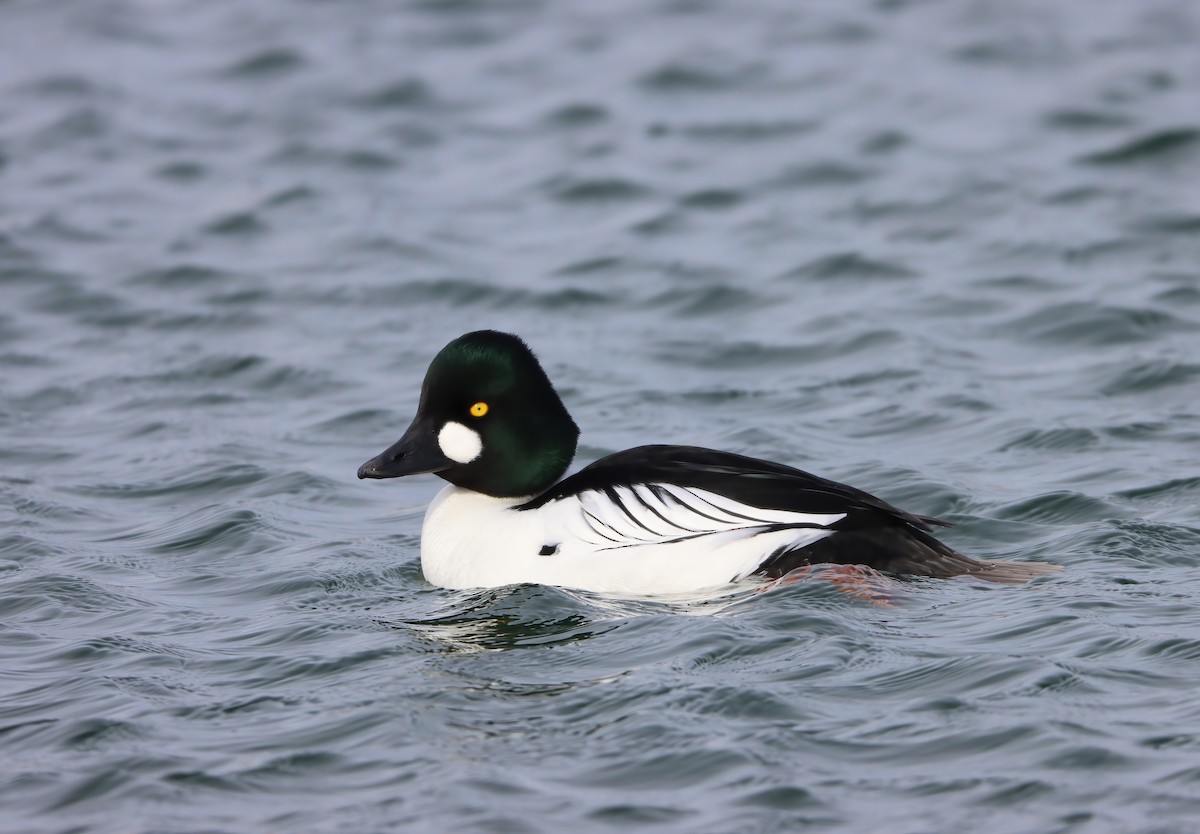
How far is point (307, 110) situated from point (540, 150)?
8.49 feet

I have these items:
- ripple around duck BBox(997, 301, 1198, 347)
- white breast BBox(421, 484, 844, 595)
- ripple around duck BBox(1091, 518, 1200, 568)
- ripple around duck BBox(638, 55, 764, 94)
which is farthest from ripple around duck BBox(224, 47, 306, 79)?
ripple around duck BBox(1091, 518, 1200, 568)

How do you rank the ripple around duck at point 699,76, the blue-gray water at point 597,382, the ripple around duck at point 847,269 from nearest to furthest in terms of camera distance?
the blue-gray water at point 597,382 → the ripple around duck at point 847,269 → the ripple around duck at point 699,76

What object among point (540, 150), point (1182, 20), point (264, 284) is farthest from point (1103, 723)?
point (1182, 20)

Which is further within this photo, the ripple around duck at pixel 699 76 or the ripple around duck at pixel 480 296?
the ripple around duck at pixel 699 76

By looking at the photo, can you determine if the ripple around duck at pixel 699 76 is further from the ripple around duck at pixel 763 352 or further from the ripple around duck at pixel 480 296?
the ripple around duck at pixel 763 352

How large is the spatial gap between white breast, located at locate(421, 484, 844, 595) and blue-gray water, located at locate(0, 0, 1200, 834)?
0.43 ft

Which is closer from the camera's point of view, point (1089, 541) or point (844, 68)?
point (1089, 541)

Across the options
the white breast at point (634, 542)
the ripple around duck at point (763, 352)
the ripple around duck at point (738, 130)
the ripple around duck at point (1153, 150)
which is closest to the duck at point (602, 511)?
the white breast at point (634, 542)

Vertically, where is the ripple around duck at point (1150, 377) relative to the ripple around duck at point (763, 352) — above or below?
below

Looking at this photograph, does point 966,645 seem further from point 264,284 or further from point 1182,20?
point 1182,20

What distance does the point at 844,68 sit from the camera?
55.4ft

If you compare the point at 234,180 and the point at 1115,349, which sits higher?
the point at 234,180

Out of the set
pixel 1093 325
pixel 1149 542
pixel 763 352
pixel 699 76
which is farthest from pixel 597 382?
pixel 699 76

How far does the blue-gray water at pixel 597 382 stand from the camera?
17.0 ft
